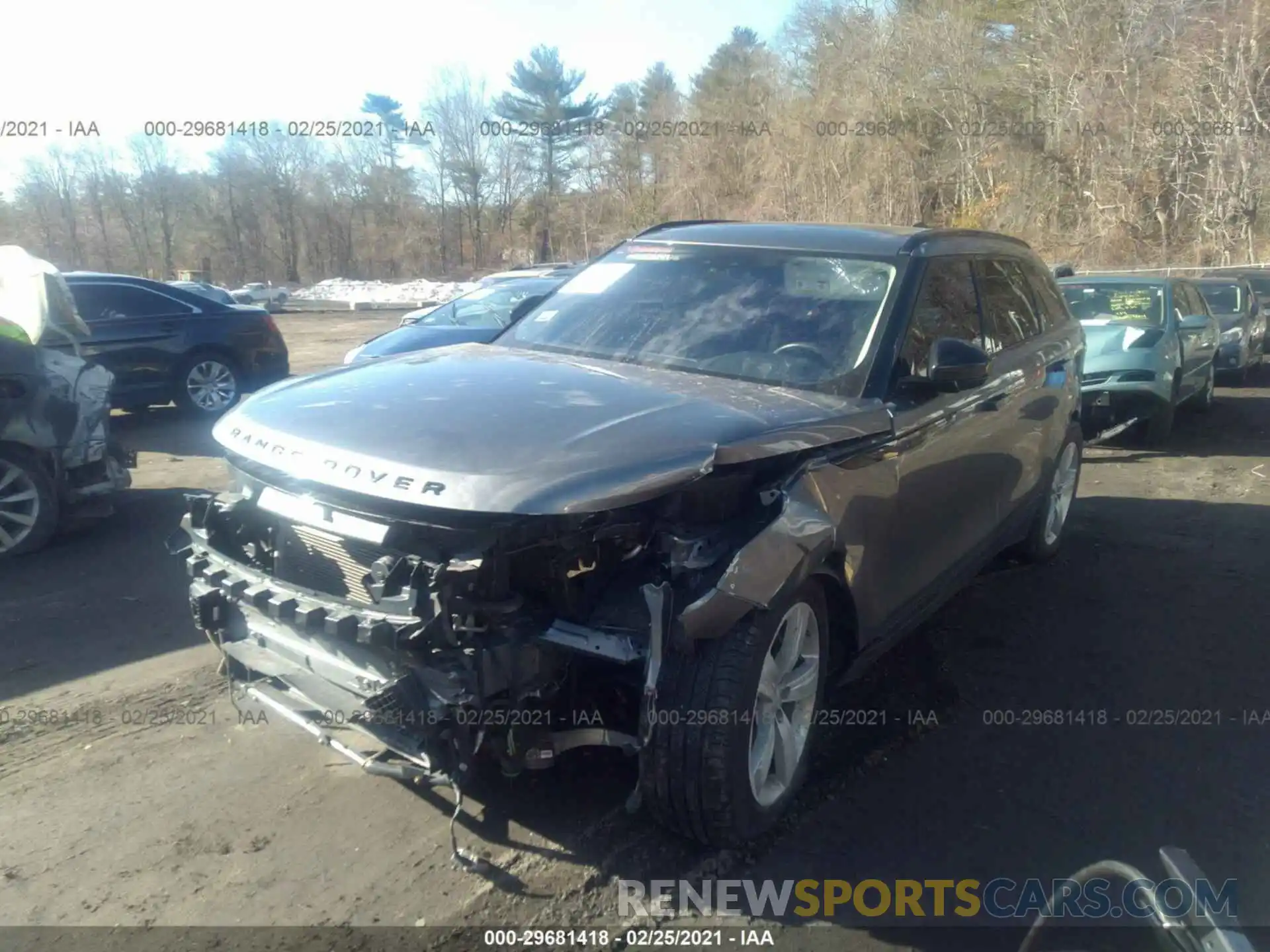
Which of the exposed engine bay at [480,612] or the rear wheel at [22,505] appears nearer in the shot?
the exposed engine bay at [480,612]

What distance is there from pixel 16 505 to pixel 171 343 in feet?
17.2

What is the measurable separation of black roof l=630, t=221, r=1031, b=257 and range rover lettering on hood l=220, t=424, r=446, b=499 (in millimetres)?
2309

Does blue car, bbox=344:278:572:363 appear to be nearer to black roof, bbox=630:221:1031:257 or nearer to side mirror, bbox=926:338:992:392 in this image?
black roof, bbox=630:221:1031:257

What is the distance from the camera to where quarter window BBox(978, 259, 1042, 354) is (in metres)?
5.12

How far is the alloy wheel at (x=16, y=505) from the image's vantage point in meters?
6.45

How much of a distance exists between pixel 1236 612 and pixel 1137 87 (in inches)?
1172

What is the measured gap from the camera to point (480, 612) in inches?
114

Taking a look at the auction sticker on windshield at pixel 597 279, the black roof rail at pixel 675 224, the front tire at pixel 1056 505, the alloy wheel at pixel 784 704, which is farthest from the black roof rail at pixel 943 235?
the alloy wheel at pixel 784 704

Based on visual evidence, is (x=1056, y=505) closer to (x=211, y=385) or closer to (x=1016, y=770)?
(x=1016, y=770)

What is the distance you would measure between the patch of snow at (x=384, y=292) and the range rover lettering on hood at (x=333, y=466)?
36358 mm

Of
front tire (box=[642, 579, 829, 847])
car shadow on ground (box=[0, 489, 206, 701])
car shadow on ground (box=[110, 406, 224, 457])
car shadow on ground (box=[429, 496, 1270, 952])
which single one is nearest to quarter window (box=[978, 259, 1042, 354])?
car shadow on ground (box=[429, 496, 1270, 952])

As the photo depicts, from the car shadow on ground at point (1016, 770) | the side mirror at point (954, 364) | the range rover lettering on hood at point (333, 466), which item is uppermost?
the side mirror at point (954, 364)

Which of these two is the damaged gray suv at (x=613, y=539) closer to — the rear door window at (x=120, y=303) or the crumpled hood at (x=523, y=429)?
the crumpled hood at (x=523, y=429)

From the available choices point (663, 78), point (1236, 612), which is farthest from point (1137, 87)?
point (1236, 612)
